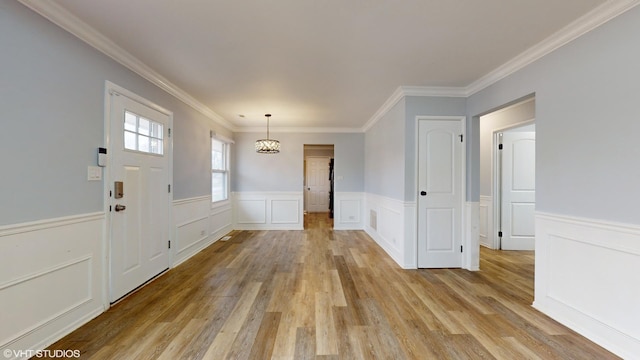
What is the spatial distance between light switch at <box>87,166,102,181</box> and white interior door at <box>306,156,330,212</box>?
757cm

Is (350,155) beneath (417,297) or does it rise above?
above

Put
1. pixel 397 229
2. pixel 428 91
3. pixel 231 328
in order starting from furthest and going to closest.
Result: pixel 397 229 < pixel 428 91 < pixel 231 328

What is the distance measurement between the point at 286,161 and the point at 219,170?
5.13ft

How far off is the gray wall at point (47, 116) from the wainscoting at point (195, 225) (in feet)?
4.70

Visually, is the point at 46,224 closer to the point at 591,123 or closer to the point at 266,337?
the point at 266,337

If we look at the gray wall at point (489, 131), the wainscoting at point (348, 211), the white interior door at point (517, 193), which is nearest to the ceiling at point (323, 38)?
the gray wall at point (489, 131)

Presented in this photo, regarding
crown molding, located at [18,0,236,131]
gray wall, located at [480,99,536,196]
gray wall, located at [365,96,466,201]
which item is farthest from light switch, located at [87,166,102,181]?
gray wall, located at [480,99,536,196]

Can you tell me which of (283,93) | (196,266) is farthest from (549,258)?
(196,266)

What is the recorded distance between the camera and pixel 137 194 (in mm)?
2789

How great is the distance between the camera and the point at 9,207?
162 centimetres

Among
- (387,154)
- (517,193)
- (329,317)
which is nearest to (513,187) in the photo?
(517,193)

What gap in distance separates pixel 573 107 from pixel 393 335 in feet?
7.87

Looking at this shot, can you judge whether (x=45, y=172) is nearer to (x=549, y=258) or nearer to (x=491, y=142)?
(x=549, y=258)

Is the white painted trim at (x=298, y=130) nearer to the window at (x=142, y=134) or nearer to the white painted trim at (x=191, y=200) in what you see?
the white painted trim at (x=191, y=200)
